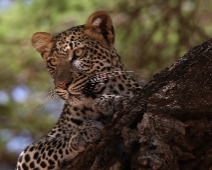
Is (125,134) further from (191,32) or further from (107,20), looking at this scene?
(191,32)

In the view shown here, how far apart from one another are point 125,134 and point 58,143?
1051mm

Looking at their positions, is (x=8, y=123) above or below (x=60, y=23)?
below

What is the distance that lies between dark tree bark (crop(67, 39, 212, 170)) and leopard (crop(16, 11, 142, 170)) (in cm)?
36

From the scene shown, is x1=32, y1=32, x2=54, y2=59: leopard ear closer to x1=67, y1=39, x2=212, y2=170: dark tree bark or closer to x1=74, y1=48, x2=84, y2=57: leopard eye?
x1=74, y1=48, x2=84, y2=57: leopard eye

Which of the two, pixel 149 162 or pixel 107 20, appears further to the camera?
pixel 107 20

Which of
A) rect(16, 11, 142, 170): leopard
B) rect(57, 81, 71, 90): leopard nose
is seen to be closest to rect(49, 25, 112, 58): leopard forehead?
rect(16, 11, 142, 170): leopard

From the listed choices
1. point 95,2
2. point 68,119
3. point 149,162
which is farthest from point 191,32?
point 149,162

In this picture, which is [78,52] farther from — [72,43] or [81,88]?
[81,88]

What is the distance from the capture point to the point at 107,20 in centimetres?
636

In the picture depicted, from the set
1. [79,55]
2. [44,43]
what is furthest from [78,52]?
[44,43]

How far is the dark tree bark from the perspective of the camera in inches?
180

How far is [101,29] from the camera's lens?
643 cm

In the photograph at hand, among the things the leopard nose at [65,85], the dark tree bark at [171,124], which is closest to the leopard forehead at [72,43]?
the leopard nose at [65,85]

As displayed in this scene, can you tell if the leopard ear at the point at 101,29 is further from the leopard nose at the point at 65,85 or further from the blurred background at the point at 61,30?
the blurred background at the point at 61,30
